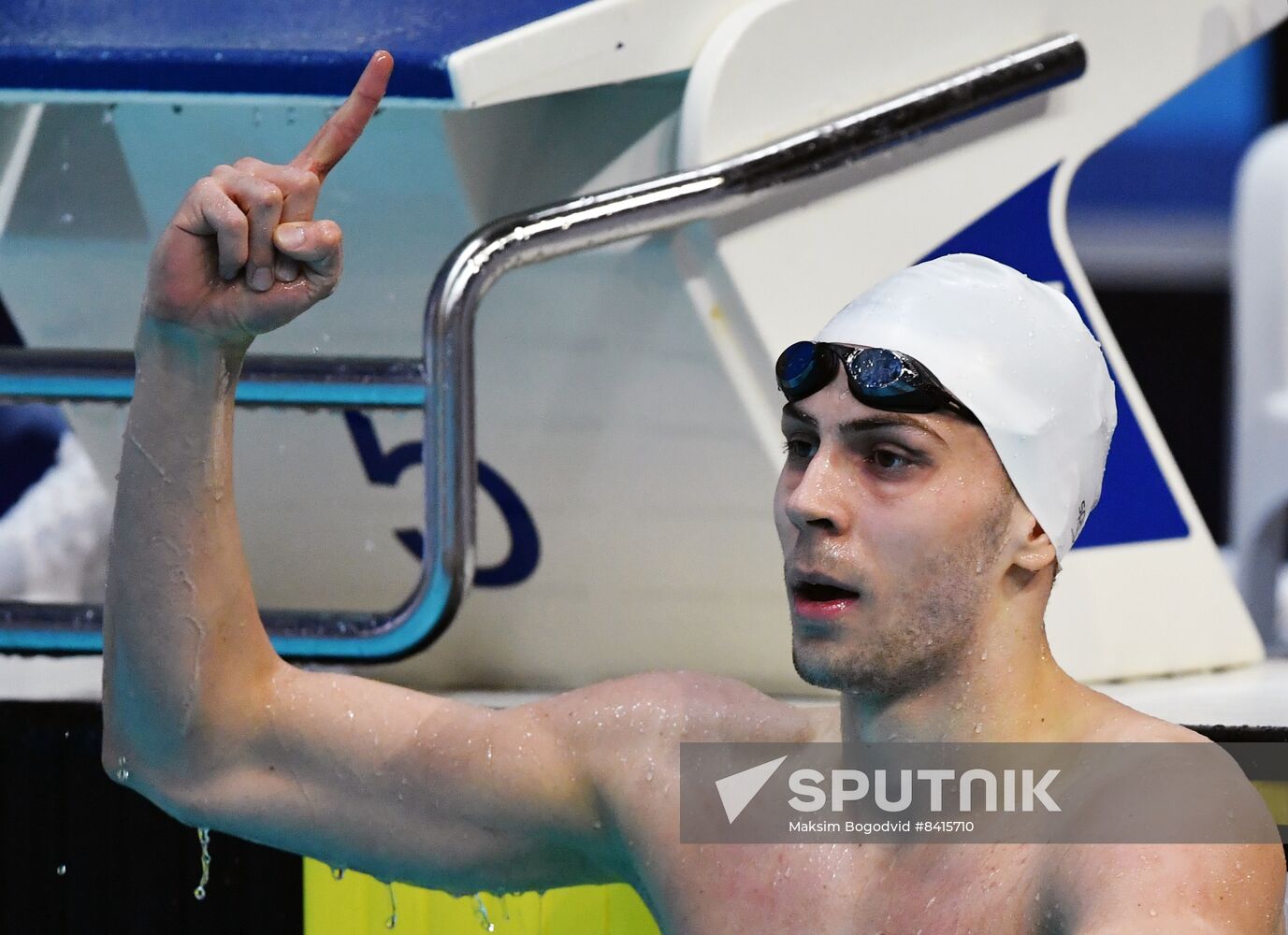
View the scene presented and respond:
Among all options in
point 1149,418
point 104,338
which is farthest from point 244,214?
point 1149,418

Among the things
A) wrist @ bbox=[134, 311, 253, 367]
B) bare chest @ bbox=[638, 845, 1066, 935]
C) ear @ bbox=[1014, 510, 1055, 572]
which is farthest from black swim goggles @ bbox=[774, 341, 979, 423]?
wrist @ bbox=[134, 311, 253, 367]

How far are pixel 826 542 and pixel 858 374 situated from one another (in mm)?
155

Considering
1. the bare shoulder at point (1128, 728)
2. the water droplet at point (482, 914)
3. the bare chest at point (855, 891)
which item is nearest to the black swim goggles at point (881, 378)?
the bare shoulder at point (1128, 728)

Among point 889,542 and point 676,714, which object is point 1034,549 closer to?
point 889,542

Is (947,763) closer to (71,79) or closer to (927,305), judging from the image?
(927,305)

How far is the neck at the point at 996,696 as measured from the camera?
5.22 ft

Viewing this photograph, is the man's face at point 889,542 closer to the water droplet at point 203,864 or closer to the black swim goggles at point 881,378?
the black swim goggles at point 881,378

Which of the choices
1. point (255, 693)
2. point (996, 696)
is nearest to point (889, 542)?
point (996, 696)

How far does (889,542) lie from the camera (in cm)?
153

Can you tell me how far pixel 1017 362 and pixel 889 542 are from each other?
0.20 m

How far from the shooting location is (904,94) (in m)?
2.12

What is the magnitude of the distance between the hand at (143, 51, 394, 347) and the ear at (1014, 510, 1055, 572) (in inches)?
25.1

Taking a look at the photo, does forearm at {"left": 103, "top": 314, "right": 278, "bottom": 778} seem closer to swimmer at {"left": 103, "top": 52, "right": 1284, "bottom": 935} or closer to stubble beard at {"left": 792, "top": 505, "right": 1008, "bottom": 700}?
swimmer at {"left": 103, "top": 52, "right": 1284, "bottom": 935}

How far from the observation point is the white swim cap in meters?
1.56
